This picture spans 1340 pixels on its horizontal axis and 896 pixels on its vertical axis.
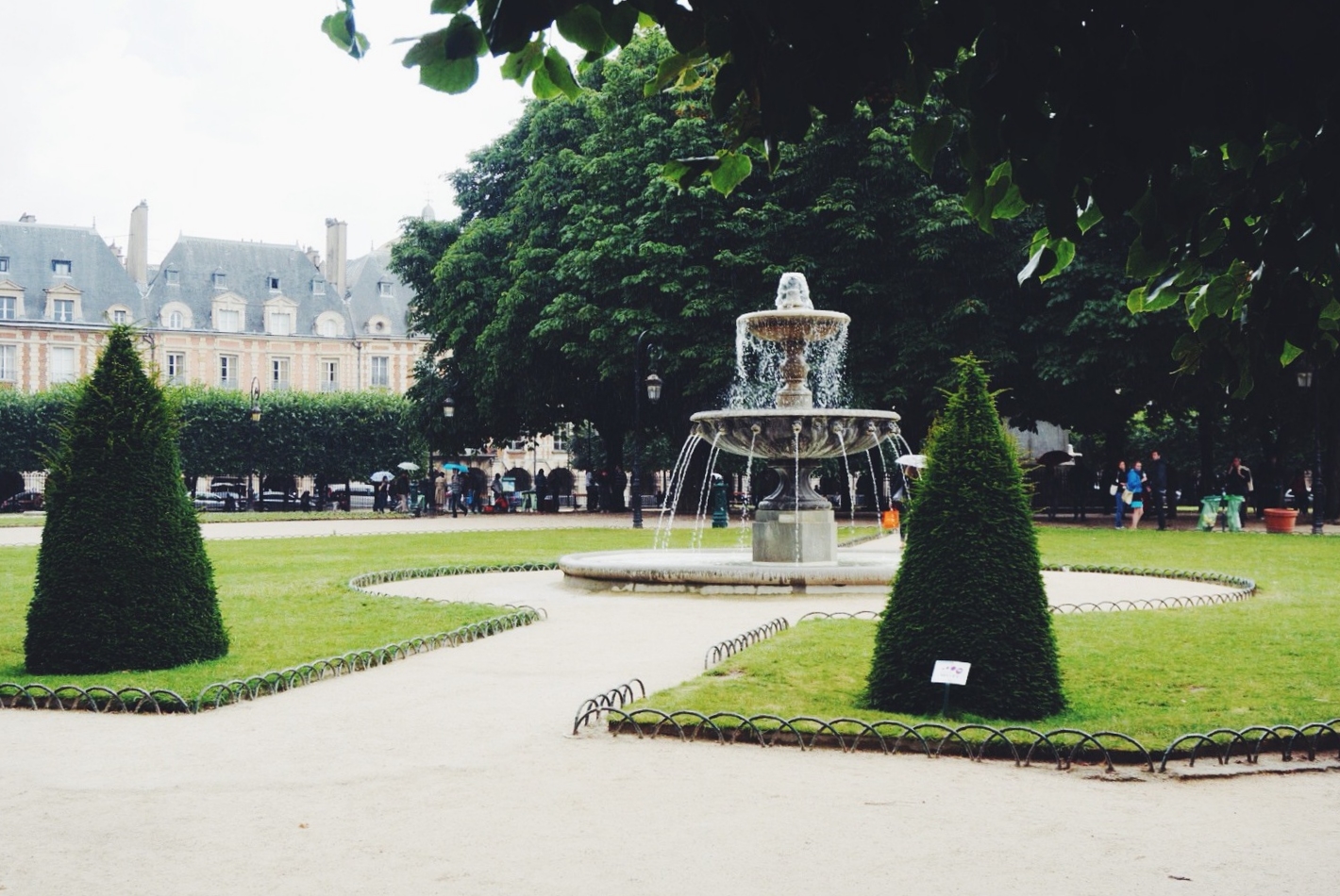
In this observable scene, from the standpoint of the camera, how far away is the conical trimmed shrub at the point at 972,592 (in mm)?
7398

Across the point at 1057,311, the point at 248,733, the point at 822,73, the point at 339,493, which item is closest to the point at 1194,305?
the point at 822,73

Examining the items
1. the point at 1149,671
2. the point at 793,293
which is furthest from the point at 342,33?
the point at 793,293

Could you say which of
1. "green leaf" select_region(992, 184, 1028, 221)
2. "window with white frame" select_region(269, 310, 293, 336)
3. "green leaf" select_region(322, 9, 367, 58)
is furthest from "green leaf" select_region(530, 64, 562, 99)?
"window with white frame" select_region(269, 310, 293, 336)

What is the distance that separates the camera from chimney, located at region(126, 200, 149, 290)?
7538 cm

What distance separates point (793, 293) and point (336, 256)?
67.3 meters

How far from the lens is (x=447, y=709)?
802 centimetres

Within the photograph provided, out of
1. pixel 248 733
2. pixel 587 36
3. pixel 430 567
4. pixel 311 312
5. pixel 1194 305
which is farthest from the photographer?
pixel 311 312

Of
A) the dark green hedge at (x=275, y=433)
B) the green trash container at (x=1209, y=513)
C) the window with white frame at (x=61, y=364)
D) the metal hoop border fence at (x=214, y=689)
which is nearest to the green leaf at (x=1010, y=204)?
the metal hoop border fence at (x=214, y=689)

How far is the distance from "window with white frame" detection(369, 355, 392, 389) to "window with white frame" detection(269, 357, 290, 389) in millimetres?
5023

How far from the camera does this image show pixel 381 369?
8038 cm

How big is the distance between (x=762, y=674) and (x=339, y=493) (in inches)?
1821

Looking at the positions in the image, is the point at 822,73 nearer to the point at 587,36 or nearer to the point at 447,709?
the point at 587,36

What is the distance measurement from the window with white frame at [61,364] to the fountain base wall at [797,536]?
6429 centimetres

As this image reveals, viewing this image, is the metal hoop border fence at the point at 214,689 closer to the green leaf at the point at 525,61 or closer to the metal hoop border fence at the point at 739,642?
the metal hoop border fence at the point at 739,642
